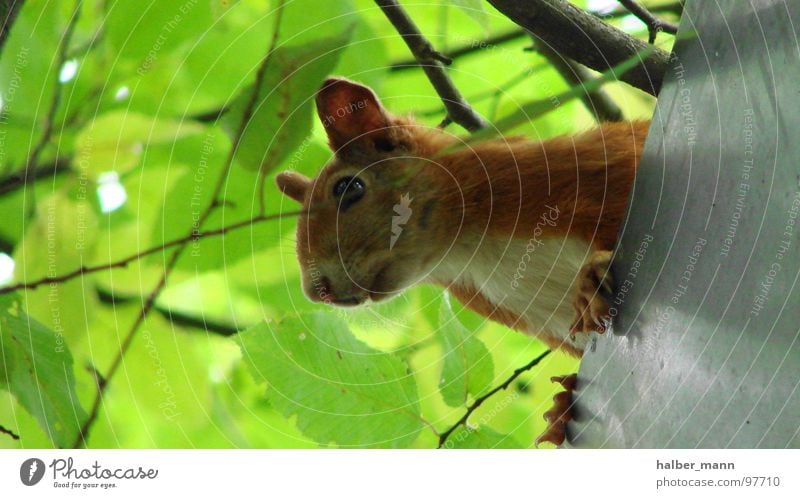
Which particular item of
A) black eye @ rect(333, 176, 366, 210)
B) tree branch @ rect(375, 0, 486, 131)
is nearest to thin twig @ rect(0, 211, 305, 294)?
black eye @ rect(333, 176, 366, 210)

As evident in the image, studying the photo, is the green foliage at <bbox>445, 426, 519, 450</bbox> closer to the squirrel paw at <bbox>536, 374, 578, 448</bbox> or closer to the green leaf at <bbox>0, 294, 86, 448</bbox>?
the squirrel paw at <bbox>536, 374, 578, 448</bbox>

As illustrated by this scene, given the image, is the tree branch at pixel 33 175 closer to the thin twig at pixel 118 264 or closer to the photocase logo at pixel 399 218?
the thin twig at pixel 118 264

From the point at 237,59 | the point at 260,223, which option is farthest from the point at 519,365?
the point at 237,59

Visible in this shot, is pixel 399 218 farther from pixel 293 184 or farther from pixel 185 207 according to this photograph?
pixel 185 207

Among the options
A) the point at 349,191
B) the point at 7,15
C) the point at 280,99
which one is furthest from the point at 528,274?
the point at 7,15

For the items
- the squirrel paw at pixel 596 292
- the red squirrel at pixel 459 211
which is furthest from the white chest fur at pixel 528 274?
the squirrel paw at pixel 596 292
